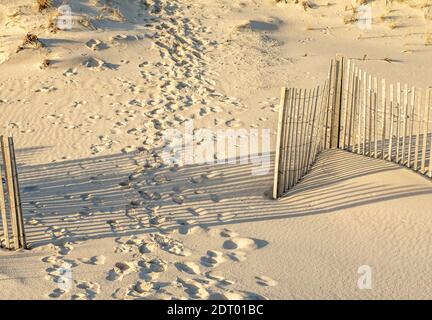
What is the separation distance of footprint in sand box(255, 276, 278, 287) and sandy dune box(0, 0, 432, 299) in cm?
1

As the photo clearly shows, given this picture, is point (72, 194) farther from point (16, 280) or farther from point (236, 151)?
point (236, 151)

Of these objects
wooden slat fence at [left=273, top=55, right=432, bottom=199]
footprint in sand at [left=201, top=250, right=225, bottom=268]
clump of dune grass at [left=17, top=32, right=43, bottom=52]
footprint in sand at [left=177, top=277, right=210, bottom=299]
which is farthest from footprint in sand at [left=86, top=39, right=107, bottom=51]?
footprint in sand at [left=177, top=277, right=210, bottom=299]

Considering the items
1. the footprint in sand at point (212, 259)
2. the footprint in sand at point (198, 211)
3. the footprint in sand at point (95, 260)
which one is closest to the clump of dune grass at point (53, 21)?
the footprint in sand at point (198, 211)

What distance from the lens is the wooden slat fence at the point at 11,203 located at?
438cm

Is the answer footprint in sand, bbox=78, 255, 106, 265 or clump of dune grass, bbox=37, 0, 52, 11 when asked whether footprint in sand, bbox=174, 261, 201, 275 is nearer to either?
footprint in sand, bbox=78, 255, 106, 265

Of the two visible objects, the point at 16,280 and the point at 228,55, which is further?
the point at 228,55

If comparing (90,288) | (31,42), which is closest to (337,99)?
(90,288)

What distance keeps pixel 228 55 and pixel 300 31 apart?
2078 mm

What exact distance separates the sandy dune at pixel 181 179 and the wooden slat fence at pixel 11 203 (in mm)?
156

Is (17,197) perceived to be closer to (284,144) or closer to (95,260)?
(95,260)

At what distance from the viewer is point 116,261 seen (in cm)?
454

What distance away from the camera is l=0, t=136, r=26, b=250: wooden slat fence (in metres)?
4.38

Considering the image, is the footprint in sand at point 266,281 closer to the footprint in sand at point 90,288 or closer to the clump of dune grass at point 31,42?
the footprint in sand at point 90,288
